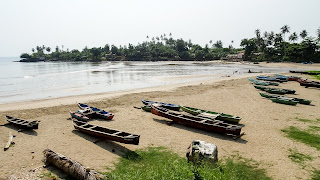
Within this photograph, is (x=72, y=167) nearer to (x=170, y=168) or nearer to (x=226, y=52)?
A: (x=170, y=168)

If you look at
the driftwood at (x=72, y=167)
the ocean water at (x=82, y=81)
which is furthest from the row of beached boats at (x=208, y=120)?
the ocean water at (x=82, y=81)

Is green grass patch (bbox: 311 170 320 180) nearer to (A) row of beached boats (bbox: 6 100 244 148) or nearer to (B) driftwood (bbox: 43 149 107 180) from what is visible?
(A) row of beached boats (bbox: 6 100 244 148)

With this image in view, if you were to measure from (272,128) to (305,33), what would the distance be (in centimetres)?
11219

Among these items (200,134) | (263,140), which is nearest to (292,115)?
(263,140)

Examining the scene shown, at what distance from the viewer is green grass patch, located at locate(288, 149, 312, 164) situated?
8.74m

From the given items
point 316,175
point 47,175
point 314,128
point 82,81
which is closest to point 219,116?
point 314,128

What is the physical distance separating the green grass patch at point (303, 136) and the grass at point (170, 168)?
160 inches

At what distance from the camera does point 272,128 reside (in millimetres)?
12711

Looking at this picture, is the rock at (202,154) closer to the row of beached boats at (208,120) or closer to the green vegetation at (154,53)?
the row of beached boats at (208,120)

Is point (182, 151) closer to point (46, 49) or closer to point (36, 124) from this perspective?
point (36, 124)

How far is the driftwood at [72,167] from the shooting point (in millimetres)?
6947

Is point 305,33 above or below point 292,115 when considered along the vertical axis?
above

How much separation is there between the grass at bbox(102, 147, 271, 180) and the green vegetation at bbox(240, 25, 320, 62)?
8691 cm

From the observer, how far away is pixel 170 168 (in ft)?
23.1
